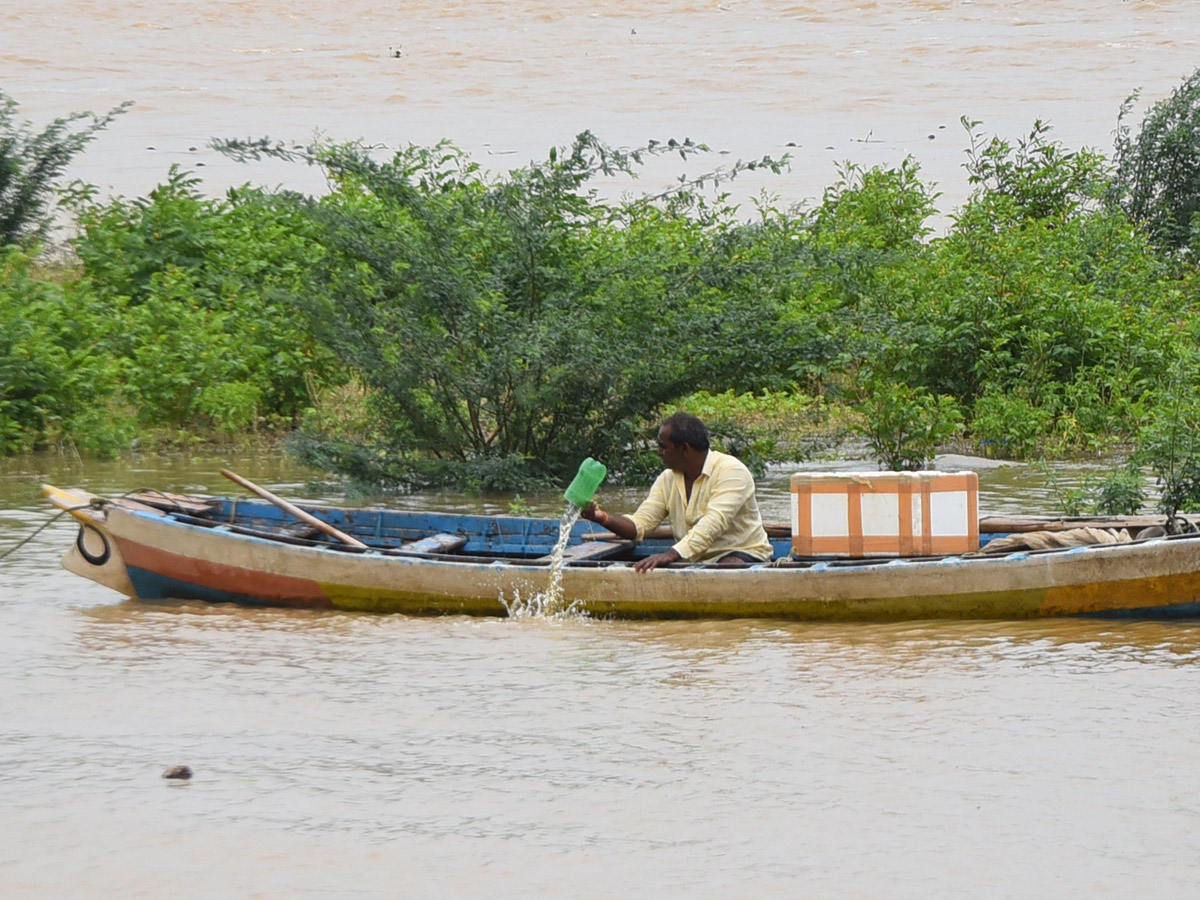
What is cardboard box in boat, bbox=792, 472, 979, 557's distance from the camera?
26.8 ft

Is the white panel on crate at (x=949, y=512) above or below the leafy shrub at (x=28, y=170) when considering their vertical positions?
below

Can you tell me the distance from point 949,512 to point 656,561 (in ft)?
4.78

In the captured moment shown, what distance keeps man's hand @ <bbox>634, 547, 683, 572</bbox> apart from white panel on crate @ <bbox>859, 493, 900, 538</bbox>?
94cm

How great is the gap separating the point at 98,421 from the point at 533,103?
1822 cm

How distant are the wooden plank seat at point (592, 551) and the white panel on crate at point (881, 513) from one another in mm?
1312

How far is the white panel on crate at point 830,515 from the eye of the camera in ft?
27.1

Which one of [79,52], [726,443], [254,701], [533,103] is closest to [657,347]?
[726,443]

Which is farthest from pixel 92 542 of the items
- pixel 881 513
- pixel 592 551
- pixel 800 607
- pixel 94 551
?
pixel 881 513

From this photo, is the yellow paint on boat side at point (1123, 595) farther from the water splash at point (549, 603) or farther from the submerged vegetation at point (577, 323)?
the water splash at point (549, 603)

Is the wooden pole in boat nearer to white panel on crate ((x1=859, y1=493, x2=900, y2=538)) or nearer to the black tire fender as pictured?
the black tire fender

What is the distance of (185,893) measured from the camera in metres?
4.62

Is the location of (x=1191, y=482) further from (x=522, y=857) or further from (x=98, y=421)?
(x=98, y=421)

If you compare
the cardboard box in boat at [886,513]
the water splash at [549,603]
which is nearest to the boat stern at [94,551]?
the water splash at [549,603]

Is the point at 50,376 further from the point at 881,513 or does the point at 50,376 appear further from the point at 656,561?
the point at 881,513
